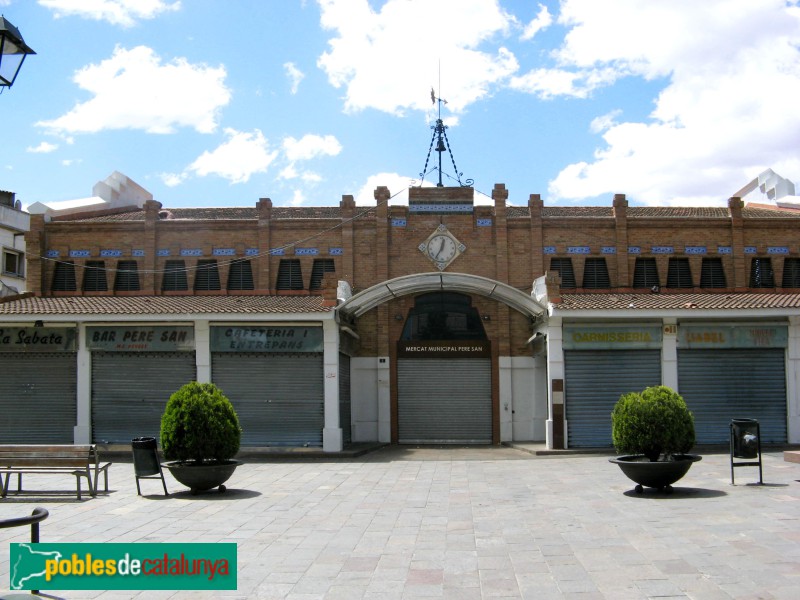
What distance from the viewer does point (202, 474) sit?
44.2 ft

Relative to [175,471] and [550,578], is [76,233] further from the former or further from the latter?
[550,578]

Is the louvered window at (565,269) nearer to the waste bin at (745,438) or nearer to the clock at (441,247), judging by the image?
the clock at (441,247)

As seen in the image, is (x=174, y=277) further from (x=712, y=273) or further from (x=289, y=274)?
(x=712, y=273)

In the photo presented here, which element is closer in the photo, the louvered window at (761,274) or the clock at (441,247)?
the clock at (441,247)

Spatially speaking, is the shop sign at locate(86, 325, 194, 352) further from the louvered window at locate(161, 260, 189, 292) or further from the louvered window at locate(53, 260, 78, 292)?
the louvered window at locate(53, 260, 78, 292)

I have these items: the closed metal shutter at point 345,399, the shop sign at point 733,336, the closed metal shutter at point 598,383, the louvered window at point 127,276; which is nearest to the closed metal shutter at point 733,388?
the shop sign at point 733,336

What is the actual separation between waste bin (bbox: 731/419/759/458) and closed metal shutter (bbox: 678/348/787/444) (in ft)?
27.1

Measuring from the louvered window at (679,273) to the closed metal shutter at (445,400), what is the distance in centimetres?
684

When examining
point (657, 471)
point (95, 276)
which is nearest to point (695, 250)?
point (657, 471)

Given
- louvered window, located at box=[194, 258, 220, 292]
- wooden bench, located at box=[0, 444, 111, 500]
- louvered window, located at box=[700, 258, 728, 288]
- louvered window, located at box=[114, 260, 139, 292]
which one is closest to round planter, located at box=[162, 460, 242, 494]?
wooden bench, located at box=[0, 444, 111, 500]

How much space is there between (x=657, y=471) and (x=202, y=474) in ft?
24.3

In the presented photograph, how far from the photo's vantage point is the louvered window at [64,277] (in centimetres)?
2725

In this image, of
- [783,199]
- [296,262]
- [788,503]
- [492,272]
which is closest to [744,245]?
[783,199]

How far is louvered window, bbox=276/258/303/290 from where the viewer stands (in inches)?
1059
